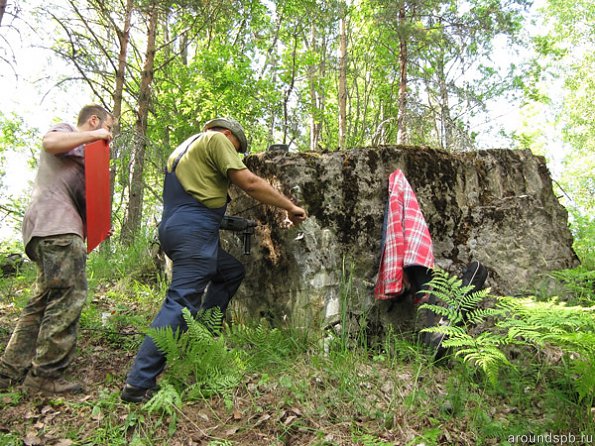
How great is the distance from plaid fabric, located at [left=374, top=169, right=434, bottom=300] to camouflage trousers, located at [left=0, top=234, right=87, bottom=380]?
100 inches

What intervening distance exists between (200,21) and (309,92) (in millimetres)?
6479

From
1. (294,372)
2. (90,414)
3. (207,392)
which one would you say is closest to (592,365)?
(294,372)

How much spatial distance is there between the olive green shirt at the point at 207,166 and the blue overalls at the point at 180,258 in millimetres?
64

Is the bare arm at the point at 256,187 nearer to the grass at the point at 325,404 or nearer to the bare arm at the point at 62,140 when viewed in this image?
the grass at the point at 325,404

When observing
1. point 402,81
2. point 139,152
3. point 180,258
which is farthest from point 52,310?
point 402,81

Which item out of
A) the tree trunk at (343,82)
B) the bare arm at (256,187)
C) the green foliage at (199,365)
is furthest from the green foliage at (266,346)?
the tree trunk at (343,82)

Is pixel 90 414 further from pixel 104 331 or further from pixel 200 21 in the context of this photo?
pixel 200 21

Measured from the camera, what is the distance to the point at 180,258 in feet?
10.4

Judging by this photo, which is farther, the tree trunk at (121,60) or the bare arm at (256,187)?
the tree trunk at (121,60)

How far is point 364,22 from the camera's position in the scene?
13.5 meters

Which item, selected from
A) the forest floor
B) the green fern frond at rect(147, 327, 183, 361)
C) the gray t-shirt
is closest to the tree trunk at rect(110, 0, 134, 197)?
the gray t-shirt

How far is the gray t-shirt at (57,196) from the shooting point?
10.5 feet

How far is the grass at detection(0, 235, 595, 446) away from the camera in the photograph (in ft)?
8.54

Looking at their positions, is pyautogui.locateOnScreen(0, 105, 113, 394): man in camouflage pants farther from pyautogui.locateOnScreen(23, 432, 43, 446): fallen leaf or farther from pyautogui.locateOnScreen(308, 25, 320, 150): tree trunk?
pyautogui.locateOnScreen(308, 25, 320, 150): tree trunk
